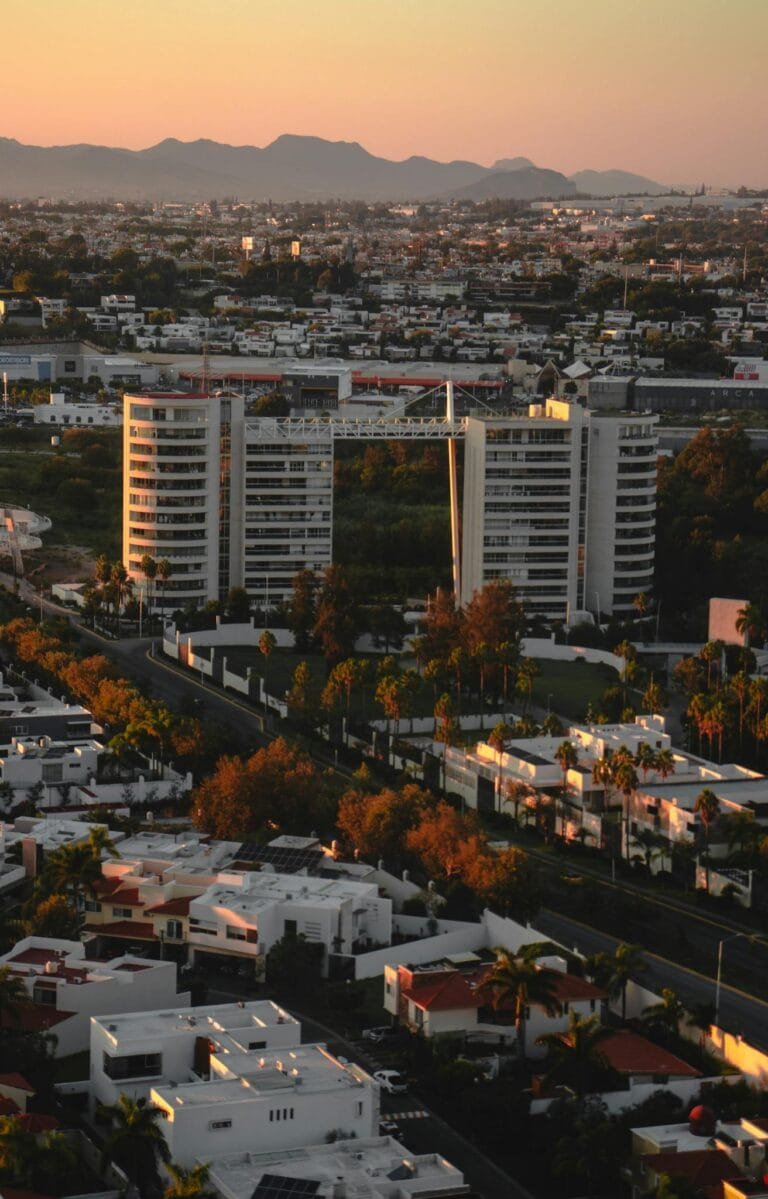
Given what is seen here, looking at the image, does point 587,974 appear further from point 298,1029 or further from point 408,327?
point 408,327

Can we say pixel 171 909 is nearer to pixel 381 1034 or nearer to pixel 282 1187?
pixel 381 1034

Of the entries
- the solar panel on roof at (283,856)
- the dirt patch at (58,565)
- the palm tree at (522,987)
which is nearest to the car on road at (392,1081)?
the palm tree at (522,987)

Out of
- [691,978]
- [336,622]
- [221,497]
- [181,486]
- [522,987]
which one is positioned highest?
[181,486]

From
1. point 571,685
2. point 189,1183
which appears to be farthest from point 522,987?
point 571,685

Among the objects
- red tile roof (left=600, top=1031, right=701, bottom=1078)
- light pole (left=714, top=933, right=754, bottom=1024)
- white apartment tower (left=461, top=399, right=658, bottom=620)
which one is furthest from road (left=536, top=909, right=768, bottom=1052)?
white apartment tower (left=461, top=399, right=658, bottom=620)

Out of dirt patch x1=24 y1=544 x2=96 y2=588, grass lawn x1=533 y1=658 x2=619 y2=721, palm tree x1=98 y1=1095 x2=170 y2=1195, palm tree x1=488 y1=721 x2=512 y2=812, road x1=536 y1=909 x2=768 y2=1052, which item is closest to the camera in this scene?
palm tree x1=98 y1=1095 x2=170 y2=1195

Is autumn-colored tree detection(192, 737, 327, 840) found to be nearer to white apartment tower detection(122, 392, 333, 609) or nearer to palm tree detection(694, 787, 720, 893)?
palm tree detection(694, 787, 720, 893)
